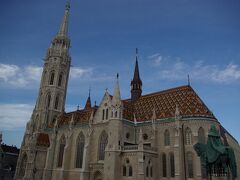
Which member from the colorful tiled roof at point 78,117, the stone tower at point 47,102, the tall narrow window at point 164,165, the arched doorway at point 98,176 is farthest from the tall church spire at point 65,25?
the tall narrow window at point 164,165

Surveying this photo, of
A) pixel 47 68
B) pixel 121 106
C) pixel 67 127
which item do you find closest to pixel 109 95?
pixel 121 106

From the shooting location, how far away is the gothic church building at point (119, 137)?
35406mm

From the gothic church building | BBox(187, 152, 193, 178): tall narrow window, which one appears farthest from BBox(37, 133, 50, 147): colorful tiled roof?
BBox(187, 152, 193, 178): tall narrow window

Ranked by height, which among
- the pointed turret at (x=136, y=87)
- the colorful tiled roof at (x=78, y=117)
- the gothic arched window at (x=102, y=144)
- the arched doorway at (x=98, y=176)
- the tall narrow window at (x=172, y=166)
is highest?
the pointed turret at (x=136, y=87)

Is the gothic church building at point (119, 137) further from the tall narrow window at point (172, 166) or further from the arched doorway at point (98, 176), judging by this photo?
the arched doorway at point (98, 176)

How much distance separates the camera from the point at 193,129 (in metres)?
35.8

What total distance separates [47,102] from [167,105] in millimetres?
31066

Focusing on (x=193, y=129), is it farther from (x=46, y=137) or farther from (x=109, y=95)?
(x=46, y=137)

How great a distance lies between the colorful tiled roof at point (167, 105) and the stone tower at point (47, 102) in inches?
856

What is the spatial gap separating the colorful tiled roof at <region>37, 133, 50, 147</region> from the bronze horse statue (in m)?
40.0

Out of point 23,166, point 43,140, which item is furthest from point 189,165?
point 23,166

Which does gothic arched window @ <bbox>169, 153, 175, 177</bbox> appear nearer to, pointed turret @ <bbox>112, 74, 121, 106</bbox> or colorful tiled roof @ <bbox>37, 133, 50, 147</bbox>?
pointed turret @ <bbox>112, 74, 121, 106</bbox>

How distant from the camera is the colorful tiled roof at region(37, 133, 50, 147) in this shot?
52.2 m

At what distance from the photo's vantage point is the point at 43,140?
53.1 m
